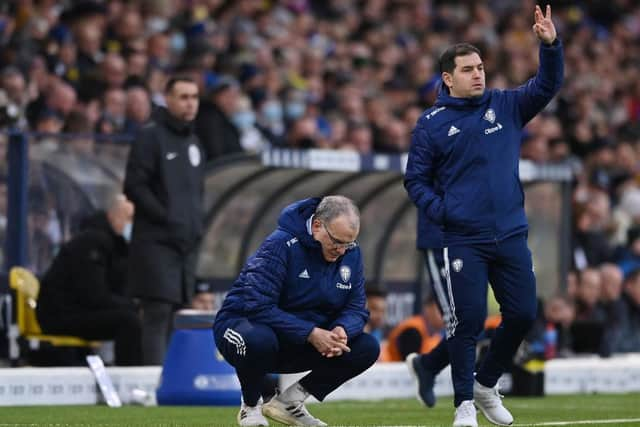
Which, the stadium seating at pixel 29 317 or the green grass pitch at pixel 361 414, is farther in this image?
the stadium seating at pixel 29 317

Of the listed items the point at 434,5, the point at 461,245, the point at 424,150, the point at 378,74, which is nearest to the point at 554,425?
the point at 461,245

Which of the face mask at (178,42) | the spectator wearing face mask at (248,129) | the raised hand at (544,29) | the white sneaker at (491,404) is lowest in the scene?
the white sneaker at (491,404)

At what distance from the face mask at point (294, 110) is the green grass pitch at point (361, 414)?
6653 mm

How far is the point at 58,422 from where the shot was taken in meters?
9.97

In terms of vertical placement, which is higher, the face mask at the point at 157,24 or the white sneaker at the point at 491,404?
the face mask at the point at 157,24

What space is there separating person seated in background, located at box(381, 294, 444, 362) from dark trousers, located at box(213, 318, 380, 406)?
17.4ft

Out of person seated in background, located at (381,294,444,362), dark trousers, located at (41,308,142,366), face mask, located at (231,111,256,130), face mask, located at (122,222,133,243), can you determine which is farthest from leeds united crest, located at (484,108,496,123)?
face mask, located at (231,111,256,130)

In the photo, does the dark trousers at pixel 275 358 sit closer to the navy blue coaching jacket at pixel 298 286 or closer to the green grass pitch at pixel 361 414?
the navy blue coaching jacket at pixel 298 286

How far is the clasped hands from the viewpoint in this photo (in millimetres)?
8719

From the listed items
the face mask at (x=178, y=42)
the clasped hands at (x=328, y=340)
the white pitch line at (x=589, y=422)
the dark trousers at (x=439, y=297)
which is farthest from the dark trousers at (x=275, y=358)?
the face mask at (x=178, y=42)

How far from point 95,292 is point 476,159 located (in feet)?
17.3

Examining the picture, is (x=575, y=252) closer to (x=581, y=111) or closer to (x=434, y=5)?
(x=581, y=111)

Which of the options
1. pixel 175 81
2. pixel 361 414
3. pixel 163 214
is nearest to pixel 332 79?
pixel 175 81

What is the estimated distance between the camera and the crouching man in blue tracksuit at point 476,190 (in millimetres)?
9227
